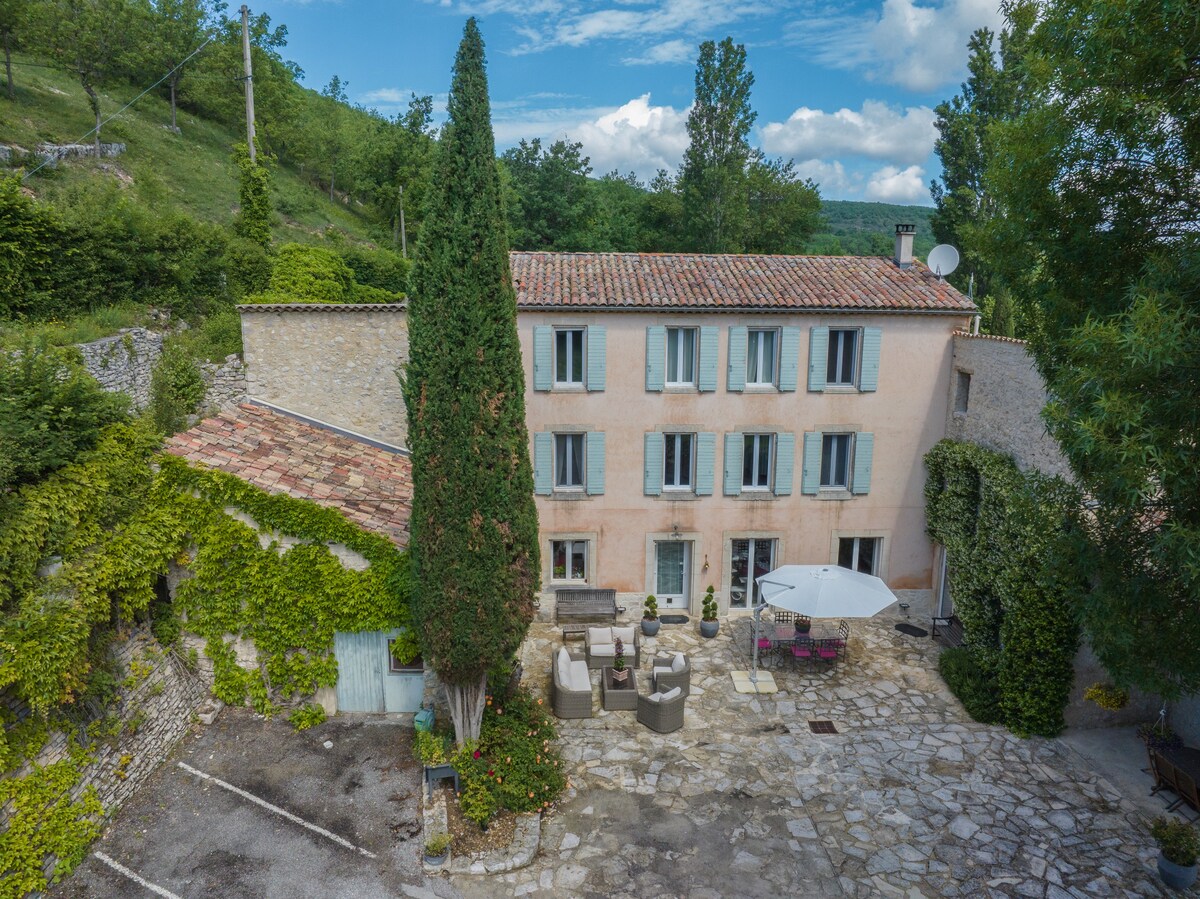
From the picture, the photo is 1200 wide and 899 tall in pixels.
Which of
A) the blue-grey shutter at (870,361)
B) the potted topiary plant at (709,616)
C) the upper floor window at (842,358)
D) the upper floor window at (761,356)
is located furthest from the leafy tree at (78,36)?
the blue-grey shutter at (870,361)

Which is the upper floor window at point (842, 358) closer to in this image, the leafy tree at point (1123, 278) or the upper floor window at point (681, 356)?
the upper floor window at point (681, 356)

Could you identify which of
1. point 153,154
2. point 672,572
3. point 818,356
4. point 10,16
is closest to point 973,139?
point 818,356

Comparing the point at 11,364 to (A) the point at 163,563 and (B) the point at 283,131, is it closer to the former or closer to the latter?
(A) the point at 163,563

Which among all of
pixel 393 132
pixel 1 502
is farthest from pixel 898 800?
pixel 393 132

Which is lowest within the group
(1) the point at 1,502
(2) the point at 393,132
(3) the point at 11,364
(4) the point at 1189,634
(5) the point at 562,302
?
(4) the point at 1189,634

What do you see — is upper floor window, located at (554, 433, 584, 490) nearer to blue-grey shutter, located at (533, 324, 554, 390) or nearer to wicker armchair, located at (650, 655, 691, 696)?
blue-grey shutter, located at (533, 324, 554, 390)
